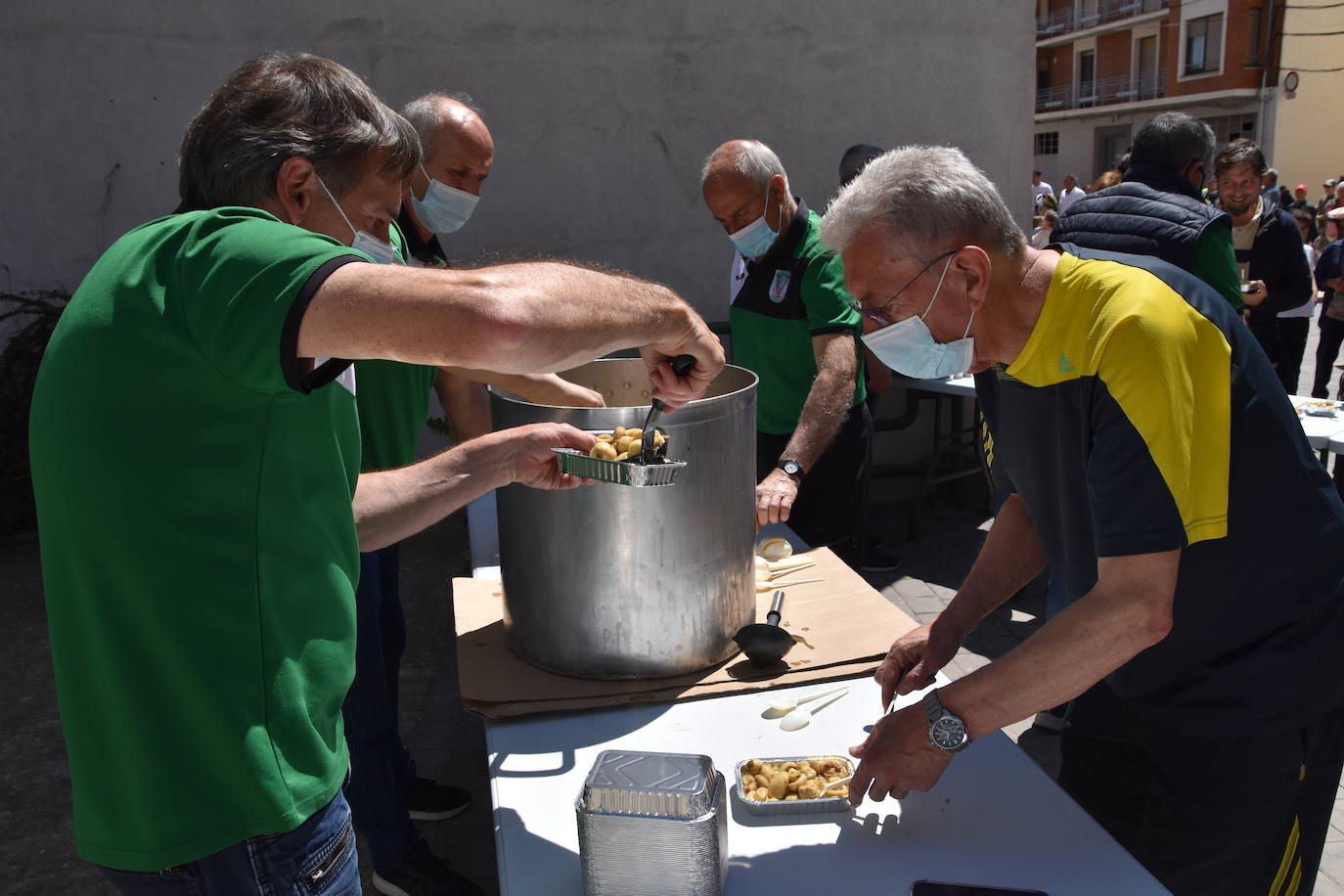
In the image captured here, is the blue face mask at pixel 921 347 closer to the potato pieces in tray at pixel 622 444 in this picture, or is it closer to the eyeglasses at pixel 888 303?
the eyeglasses at pixel 888 303

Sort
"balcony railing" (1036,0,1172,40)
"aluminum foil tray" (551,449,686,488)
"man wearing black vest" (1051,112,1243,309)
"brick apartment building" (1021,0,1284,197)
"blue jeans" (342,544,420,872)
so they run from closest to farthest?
"aluminum foil tray" (551,449,686,488) < "blue jeans" (342,544,420,872) < "man wearing black vest" (1051,112,1243,309) < "brick apartment building" (1021,0,1284,197) < "balcony railing" (1036,0,1172,40)

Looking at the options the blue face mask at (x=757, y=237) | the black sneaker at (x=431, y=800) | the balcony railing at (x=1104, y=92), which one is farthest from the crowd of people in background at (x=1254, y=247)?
the balcony railing at (x=1104, y=92)

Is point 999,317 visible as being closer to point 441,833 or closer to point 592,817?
point 592,817

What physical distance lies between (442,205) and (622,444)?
168 cm

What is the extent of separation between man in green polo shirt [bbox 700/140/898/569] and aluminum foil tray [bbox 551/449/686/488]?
1.30 meters

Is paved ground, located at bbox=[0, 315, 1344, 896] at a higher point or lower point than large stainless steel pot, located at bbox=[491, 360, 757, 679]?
lower

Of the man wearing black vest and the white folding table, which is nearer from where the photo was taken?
the white folding table

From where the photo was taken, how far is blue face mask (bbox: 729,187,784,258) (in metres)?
3.30

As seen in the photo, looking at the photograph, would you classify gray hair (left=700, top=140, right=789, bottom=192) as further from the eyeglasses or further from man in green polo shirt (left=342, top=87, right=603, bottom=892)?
the eyeglasses

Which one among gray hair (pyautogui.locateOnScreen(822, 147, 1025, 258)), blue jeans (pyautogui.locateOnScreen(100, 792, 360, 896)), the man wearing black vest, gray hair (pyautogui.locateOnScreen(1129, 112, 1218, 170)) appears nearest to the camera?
blue jeans (pyautogui.locateOnScreen(100, 792, 360, 896))

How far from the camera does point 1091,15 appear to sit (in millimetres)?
36875

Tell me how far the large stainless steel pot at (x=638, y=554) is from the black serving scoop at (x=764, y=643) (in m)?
0.04

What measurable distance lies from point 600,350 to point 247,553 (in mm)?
485

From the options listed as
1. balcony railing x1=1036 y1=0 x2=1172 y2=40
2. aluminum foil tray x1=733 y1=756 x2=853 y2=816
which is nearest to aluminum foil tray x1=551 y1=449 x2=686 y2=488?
aluminum foil tray x1=733 y1=756 x2=853 y2=816
